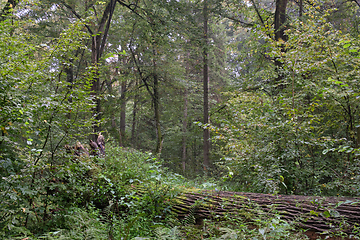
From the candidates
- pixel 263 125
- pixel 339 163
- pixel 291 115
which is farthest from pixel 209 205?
pixel 339 163

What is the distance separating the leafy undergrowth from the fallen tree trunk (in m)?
0.12

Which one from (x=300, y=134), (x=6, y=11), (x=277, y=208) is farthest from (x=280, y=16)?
(x=6, y=11)

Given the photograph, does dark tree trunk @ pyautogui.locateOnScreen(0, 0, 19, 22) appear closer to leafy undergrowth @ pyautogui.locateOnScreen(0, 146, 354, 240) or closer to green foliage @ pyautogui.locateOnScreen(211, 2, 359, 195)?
leafy undergrowth @ pyautogui.locateOnScreen(0, 146, 354, 240)

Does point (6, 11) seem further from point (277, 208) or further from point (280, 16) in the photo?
point (280, 16)

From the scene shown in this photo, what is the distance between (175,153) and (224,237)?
61.8ft

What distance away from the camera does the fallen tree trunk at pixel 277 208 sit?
2.75 metres

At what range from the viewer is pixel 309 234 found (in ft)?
9.21

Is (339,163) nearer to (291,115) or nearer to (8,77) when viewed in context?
(291,115)

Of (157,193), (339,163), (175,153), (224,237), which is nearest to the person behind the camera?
(224,237)

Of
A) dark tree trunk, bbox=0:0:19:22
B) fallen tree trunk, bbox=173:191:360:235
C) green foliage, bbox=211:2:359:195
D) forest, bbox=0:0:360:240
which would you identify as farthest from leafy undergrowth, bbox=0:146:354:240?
dark tree trunk, bbox=0:0:19:22

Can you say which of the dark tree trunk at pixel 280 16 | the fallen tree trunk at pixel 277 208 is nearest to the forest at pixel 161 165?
the fallen tree trunk at pixel 277 208

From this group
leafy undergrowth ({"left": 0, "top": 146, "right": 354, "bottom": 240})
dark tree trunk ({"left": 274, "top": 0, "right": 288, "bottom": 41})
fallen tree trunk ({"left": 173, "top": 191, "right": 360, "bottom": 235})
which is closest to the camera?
leafy undergrowth ({"left": 0, "top": 146, "right": 354, "bottom": 240})

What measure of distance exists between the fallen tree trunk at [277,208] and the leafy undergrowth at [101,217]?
121 millimetres

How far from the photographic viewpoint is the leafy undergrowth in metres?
2.55
